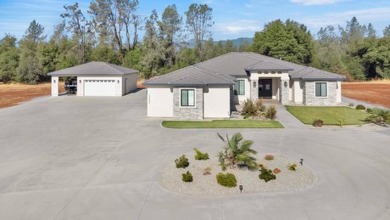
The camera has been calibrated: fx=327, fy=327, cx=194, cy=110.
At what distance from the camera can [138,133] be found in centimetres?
2186

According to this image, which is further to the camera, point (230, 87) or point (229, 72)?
point (229, 72)

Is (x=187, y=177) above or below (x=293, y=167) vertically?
below

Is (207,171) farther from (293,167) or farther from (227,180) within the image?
(293,167)

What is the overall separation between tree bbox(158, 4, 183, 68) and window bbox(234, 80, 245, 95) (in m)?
35.4

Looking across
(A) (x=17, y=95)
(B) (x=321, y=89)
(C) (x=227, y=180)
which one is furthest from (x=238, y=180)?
(A) (x=17, y=95)

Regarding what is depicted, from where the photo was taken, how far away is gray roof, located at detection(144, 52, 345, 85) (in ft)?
88.5

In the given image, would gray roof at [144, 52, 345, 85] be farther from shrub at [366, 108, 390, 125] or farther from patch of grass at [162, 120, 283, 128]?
shrub at [366, 108, 390, 125]

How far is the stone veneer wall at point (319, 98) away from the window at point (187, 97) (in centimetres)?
1355

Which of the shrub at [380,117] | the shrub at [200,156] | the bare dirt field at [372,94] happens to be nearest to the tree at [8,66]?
the bare dirt field at [372,94]

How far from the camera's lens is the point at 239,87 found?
35.0 m

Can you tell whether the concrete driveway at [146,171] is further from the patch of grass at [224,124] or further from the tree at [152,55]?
the tree at [152,55]

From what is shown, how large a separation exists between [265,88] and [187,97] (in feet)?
47.0

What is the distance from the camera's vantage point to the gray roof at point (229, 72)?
27.0 m

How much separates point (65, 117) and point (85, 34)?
5305 centimetres
